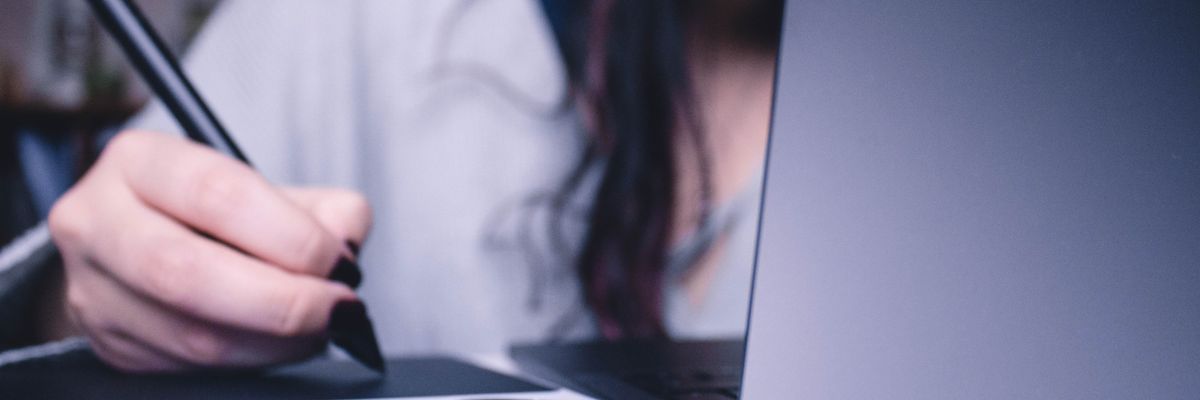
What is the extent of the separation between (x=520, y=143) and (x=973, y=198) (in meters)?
0.65

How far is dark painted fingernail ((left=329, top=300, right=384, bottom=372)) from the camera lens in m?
0.29

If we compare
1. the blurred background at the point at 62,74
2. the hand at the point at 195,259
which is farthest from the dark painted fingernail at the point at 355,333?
the blurred background at the point at 62,74

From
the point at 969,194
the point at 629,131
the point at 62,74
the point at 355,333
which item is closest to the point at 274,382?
the point at 355,333

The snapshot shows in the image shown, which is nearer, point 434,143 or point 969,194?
point 969,194

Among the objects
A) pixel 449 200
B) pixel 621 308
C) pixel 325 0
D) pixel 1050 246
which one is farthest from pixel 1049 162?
pixel 325 0

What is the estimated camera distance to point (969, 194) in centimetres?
19

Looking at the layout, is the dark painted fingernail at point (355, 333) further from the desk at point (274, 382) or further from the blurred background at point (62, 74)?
the blurred background at point (62, 74)

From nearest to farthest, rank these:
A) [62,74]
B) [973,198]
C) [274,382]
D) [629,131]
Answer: [973,198], [274,382], [629,131], [62,74]

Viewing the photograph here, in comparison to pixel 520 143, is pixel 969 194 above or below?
above

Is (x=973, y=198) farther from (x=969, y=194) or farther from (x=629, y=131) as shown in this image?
(x=629, y=131)

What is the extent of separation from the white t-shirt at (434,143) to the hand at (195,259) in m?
0.44

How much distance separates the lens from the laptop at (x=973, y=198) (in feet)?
0.60

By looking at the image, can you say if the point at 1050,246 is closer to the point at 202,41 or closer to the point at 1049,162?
the point at 1049,162

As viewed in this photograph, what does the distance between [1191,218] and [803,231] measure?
9 centimetres
